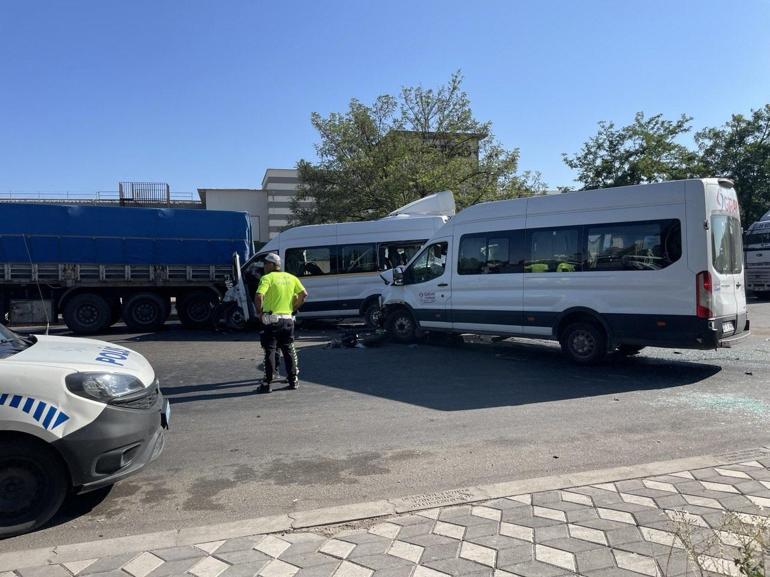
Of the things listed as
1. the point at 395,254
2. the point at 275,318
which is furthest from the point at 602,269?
the point at 395,254

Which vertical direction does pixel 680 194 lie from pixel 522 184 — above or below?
below

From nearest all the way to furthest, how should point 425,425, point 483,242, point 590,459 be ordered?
point 590,459, point 425,425, point 483,242

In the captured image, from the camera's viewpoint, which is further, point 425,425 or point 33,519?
point 425,425

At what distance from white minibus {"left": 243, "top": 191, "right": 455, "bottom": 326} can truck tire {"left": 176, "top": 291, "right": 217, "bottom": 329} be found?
1.52 meters

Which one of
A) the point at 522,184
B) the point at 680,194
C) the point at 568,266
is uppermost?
the point at 522,184

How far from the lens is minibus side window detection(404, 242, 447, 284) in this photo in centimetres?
1048

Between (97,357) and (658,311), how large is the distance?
22.3ft

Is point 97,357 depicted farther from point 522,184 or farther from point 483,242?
point 522,184

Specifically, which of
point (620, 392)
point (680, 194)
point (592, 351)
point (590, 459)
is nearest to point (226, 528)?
point (590, 459)

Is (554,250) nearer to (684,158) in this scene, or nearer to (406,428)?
(406,428)

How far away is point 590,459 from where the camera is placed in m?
4.54

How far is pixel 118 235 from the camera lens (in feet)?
46.2

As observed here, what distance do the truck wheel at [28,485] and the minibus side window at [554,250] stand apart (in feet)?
23.4

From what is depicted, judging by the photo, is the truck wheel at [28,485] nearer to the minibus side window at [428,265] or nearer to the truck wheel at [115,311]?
the minibus side window at [428,265]
